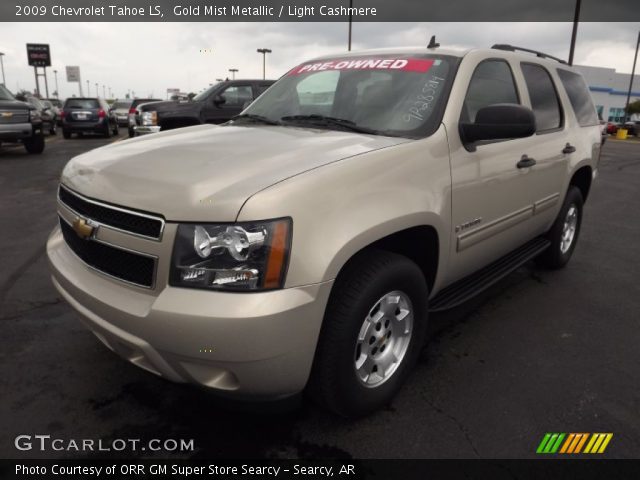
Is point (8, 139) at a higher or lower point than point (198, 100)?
lower

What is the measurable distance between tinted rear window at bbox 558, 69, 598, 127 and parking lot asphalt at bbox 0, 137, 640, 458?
1.56 meters

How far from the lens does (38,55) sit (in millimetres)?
44938

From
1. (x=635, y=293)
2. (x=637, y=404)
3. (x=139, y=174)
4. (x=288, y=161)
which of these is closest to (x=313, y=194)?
(x=288, y=161)

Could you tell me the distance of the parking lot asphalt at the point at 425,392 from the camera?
2.24 meters

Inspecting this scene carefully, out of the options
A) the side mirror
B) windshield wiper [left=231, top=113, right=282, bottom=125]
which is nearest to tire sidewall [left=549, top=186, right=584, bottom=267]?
the side mirror

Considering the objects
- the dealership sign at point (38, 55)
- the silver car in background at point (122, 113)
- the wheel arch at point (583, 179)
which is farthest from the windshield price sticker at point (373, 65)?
the dealership sign at point (38, 55)

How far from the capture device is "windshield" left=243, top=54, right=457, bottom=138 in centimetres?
271

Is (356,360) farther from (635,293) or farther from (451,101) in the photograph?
(635,293)

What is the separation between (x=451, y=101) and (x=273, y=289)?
1566 millimetres

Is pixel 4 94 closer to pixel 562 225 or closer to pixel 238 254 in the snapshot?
pixel 562 225

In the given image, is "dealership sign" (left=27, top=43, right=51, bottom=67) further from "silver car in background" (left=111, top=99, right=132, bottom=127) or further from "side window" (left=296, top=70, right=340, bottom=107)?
"side window" (left=296, top=70, right=340, bottom=107)

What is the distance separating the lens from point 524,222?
11.6ft

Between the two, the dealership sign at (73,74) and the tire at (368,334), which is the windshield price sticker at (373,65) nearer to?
the tire at (368,334)

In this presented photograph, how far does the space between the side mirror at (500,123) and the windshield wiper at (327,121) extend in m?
0.53
